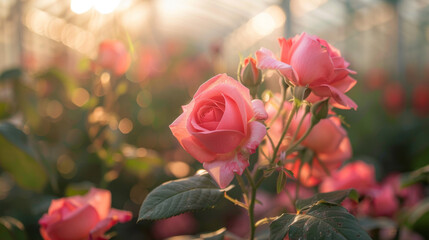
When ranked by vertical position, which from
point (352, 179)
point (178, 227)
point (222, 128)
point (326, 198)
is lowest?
point (178, 227)

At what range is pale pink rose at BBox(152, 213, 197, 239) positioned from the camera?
1.32 meters

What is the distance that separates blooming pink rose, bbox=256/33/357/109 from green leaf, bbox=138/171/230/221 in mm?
140

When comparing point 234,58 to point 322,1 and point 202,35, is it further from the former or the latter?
point 322,1

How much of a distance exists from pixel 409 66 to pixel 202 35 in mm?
5452

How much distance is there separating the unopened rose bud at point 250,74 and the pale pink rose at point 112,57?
0.53m

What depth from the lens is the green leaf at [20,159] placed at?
63cm

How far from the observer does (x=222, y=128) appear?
37 cm

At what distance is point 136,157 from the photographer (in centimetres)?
81

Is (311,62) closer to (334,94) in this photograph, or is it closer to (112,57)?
(334,94)

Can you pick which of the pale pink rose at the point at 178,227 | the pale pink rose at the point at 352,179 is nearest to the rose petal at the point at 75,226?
the pale pink rose at the point at 352,179

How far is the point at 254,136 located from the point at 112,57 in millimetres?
628

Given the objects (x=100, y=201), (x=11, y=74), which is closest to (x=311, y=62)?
(x=100, y=201)

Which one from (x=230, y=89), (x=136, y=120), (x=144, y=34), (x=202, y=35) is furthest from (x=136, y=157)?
(x=202, y=35)

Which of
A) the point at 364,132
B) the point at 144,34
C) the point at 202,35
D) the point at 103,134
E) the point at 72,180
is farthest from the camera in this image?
the point at 202,35
